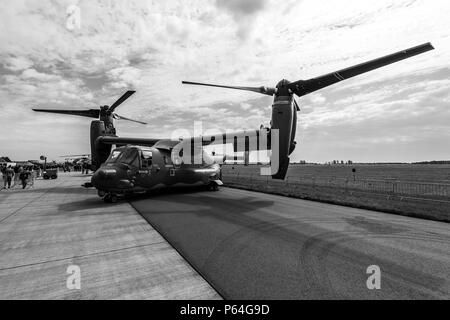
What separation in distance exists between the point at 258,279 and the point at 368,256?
8.18 feet

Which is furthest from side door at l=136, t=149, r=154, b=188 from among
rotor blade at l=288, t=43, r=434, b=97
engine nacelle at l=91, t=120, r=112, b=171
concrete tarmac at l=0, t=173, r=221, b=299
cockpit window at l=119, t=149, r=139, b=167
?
rotor blade at l=288, t=43, r=434, b=97

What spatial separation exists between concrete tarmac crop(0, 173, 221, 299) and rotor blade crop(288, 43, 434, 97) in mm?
9160

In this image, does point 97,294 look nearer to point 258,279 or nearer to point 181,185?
point 258,279

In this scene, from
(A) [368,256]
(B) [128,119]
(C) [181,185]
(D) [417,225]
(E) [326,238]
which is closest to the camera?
(A) [368,256]

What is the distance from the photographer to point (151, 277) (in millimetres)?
4082

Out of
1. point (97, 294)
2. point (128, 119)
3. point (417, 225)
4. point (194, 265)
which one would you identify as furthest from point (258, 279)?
point (128, 119)

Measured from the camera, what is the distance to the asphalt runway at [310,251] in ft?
12.0

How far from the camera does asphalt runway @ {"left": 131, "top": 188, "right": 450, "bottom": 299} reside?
12.0ft

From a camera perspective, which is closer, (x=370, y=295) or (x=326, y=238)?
(x=370, y=295)

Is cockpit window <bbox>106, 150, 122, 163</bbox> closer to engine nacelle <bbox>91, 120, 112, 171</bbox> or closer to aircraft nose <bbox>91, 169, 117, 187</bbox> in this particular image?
aircraft nose <bbox>91, 169, 117, 187</bbox>

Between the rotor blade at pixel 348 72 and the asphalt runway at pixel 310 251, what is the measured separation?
5.80 metres

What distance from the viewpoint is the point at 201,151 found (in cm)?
1628
